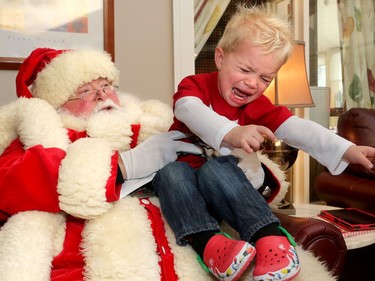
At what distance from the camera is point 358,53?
327cm

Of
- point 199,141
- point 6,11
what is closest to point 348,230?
point 199,141

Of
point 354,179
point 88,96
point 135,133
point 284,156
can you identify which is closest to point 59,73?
point 88,96

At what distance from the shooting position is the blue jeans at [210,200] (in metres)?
1.02

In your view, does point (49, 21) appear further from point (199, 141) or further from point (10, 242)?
point (10, 242)

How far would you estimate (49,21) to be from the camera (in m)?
2.00

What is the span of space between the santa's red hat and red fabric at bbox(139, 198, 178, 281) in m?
0.43

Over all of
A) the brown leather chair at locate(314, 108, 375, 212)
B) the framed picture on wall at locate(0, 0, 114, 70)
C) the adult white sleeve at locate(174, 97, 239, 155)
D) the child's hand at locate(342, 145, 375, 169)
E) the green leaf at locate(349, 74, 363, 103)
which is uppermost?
the framed picture on wall at locate(0, 0, 114, 70)

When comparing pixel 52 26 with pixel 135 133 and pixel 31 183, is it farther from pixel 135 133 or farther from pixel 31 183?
pixel 31 183

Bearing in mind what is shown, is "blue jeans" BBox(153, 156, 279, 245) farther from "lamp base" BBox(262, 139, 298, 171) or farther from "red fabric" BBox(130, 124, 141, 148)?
"lamp base" BBox(262, 139, 298, 171)

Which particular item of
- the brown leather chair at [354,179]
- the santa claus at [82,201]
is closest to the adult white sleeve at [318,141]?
the santa claus at [82,201]

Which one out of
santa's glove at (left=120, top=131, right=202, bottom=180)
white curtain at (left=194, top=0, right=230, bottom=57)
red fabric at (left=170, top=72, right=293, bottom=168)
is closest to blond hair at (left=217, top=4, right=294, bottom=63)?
red fabric at (left=170, top=72, right=293, bottom=168)

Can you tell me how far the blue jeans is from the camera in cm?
102

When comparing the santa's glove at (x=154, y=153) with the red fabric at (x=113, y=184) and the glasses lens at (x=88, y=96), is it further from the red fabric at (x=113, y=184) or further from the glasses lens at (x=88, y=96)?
the glasses lens at (x=88, y=96)

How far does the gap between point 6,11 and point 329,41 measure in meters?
2.34
